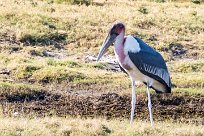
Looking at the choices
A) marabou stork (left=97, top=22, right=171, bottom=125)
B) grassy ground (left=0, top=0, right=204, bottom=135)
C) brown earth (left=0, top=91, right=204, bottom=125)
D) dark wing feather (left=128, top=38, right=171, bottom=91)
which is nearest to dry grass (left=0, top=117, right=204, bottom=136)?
grassy ground (left=0, top=0, right=204, bottom=135)

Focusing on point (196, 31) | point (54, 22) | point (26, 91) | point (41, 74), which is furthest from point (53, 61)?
point (196, 31)

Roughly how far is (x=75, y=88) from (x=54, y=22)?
4719mm

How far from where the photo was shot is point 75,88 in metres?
12.6

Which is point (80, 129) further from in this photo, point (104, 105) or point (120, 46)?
point (104, 105)

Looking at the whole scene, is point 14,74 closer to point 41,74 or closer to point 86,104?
point 41,74

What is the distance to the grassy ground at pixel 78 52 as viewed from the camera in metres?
11.4

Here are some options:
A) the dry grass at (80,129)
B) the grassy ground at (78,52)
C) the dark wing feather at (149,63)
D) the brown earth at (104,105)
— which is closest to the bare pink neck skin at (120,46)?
the dark wing feather at (149,63)

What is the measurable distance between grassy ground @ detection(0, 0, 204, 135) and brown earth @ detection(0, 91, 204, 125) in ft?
0.13

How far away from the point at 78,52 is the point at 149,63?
6.25 m

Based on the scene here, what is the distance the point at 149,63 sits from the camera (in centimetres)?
902

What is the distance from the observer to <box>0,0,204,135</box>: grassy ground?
11445 mm

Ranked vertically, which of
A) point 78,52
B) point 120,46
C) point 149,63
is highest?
point 120,46

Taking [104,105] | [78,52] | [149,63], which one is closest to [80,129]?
[149,63]

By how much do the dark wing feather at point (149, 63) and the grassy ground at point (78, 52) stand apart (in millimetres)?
713
